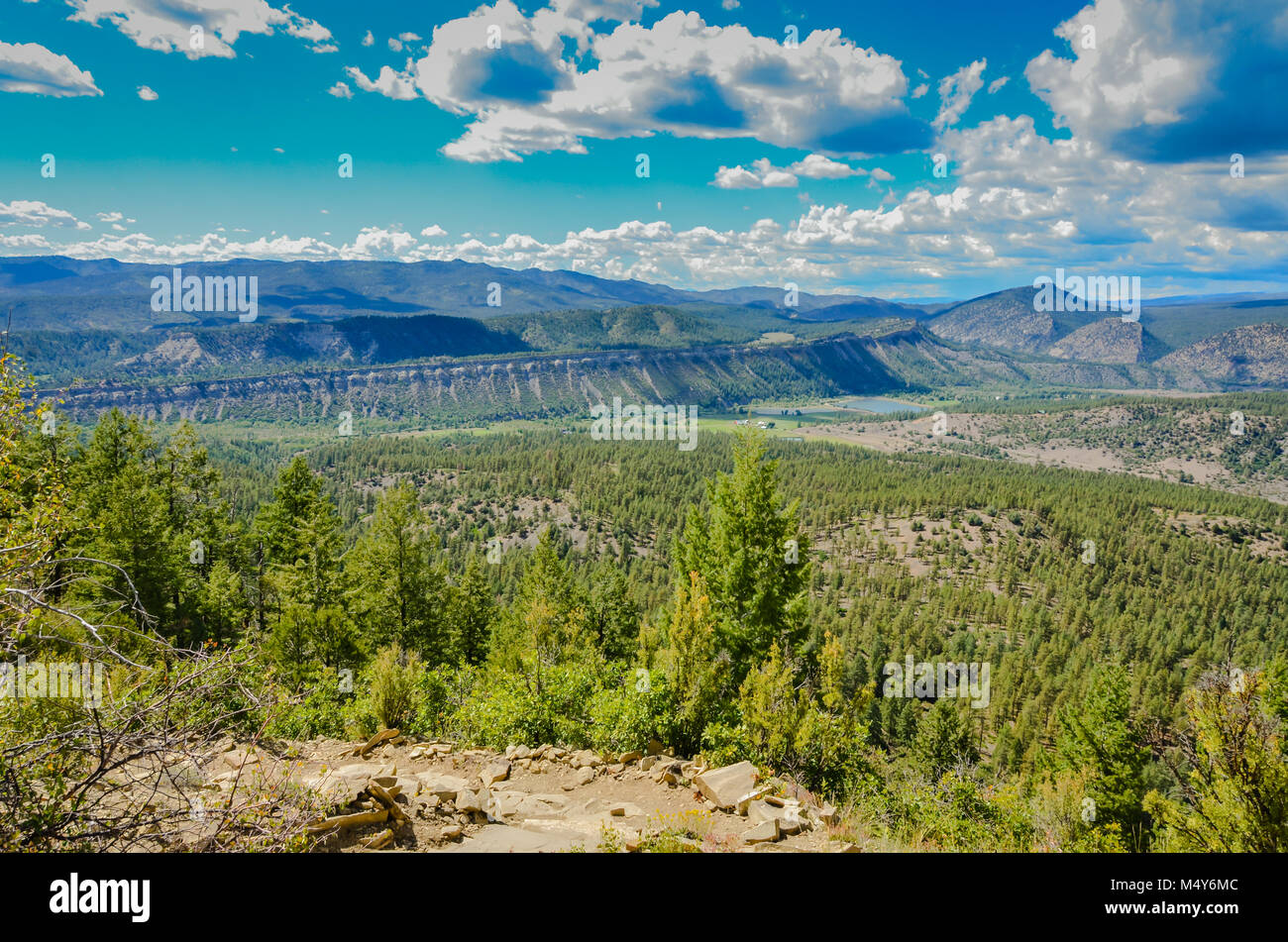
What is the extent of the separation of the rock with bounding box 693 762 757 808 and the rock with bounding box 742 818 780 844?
134 cm

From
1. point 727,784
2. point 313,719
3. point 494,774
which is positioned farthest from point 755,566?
point 313,719

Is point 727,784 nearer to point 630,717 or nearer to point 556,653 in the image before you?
point 630,717

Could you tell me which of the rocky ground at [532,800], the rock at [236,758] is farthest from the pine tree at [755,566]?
the rock at [236,758]

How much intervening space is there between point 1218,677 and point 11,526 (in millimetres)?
25570

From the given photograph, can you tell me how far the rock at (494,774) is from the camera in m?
14.2

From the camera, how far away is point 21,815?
746cm

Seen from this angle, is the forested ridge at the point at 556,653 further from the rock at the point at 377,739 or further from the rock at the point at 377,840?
the rock at the point at 377,840

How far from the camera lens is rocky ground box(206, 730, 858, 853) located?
10070 mm

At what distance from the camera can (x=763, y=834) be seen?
34.8 feet

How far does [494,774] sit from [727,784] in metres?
5.42

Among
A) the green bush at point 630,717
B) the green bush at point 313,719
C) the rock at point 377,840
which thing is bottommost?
the green bush at point 313,719

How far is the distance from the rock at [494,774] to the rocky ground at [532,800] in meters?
0.03
